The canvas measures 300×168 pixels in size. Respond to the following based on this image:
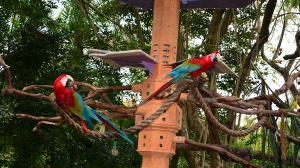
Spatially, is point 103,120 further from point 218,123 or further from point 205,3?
point 205,3

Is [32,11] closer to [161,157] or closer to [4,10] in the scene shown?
[4,10]

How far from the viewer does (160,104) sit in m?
2.20

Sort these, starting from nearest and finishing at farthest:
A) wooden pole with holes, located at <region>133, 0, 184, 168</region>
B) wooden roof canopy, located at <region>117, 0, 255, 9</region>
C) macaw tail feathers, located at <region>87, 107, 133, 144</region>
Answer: macaw tail feathers, located at <region>87, 107, 133, 144</region> < wooden pole with holes, located at <region>133, 0, 184, 168</region> < wooden roof canopy, located at <region>117, 0, 255, 9</region>

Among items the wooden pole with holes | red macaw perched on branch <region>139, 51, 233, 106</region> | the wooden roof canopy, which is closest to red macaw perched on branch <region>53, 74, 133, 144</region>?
red macaw perched on branch <region>139, 51, 233, 106</region>

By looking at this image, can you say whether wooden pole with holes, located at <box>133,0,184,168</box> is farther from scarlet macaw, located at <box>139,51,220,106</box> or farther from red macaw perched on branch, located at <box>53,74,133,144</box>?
red macaw perched on branch, located at <box>53,74,133,144</box>

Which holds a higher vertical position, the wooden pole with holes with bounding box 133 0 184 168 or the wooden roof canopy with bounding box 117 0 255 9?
the wooden roof canopy with bounding box 117 0 255 9

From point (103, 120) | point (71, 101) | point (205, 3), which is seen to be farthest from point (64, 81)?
point (205, 3)

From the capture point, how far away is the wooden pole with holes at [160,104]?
2.16 meters

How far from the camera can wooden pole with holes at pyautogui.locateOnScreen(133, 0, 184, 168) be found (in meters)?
2.16

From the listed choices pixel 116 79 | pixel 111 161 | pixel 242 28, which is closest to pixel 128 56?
pixel 116 79

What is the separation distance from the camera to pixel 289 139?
2.30 meters

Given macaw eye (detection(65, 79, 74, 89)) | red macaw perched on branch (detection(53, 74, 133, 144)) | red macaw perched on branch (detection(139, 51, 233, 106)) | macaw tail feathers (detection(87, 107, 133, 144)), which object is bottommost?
macaw tail feathers (detection(87, 107, 133, 144))

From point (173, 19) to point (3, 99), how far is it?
110 inches

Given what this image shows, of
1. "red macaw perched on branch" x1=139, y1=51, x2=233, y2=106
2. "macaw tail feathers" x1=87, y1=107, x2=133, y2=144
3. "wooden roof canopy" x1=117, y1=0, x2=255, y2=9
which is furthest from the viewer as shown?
"wooden roof canopy" x1=117, y1=0, x2=255, y2=9
